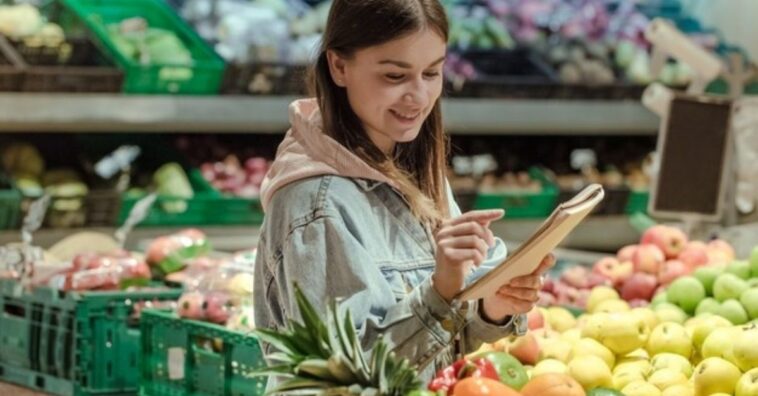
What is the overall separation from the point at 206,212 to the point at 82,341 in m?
2.05

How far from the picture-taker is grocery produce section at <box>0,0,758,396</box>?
10.4 ft

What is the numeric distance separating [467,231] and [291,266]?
291mm

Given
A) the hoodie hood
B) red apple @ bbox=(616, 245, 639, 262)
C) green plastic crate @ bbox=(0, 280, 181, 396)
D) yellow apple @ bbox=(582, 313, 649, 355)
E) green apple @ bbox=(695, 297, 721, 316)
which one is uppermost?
the hoodie hood

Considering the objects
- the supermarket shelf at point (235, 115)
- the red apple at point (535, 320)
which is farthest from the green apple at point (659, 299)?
the supermarket shelf at point (235, 115)

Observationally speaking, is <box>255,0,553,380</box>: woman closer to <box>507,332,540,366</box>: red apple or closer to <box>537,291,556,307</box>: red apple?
<box>507,332,540,366</box>: red apple

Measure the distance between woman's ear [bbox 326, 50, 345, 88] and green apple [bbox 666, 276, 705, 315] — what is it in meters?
1.59

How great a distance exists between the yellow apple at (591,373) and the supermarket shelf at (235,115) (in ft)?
9.58

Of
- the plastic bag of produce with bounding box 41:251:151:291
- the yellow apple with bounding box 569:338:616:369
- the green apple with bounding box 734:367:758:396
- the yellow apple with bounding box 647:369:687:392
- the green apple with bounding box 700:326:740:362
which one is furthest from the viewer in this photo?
the plastic bag of produce with bounding box 41:251:151:291

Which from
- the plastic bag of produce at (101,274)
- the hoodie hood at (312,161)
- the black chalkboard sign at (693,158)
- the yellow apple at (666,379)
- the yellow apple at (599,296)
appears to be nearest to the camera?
the hoodie hood at (312,161)

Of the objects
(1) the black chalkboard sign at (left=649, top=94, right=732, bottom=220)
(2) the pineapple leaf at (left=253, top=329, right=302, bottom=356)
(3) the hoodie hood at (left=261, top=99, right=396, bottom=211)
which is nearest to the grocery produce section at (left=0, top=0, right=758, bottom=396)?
(2) the pineapple leaf at (left=253, top=329, right=302, bottom=356)

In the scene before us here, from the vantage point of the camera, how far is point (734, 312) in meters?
3.63

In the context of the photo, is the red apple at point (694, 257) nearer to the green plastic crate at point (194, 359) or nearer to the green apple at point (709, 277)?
the green apple at point (709, 277)

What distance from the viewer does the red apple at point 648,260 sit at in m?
4.36

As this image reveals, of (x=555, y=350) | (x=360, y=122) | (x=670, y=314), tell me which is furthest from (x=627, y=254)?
(x=360, y=122)
